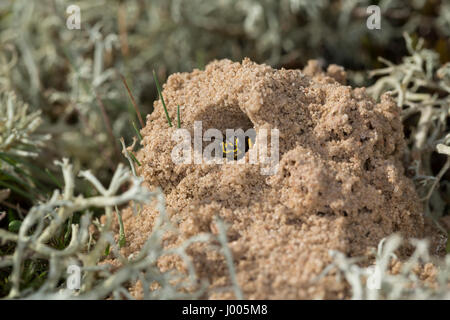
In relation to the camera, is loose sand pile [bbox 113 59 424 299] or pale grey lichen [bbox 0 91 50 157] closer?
loose sand pile [bbox 113 59 424 299]

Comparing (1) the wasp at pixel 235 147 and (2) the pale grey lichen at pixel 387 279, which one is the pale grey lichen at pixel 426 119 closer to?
(2) the pale grey lichen at pixel 387 279

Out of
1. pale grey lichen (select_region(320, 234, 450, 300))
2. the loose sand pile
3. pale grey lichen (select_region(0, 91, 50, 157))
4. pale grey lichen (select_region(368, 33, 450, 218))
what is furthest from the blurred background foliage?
pale grey lichen (select_region(320, 234, 450, 300))

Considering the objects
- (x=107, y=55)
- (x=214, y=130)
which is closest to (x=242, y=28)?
(x=107, y=55)

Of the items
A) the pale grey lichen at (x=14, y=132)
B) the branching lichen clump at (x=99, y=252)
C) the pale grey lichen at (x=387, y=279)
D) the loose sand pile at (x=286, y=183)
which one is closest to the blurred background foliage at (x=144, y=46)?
the pale grey lichen at (x=14, y=132)

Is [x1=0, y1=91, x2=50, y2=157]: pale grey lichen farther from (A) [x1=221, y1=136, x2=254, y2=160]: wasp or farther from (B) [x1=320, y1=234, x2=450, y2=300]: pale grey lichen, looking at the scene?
(B) [x1=320, y1=234, x2=450, y2=300]: pale grey lichen

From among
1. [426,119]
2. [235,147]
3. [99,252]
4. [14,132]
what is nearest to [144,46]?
[14,132]

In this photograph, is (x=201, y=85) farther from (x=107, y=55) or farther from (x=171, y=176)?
(x=107, y=55)
